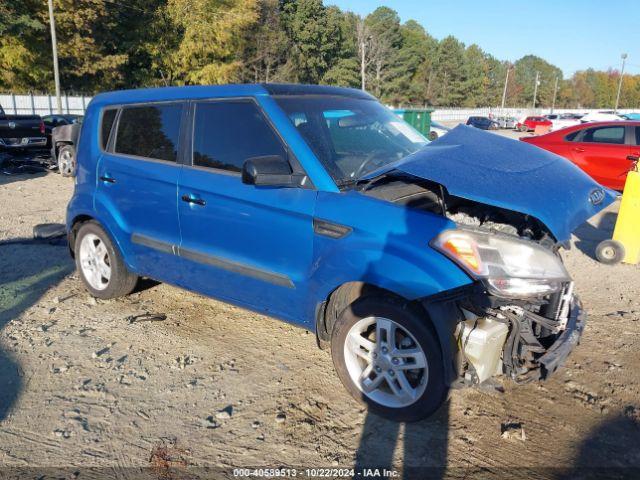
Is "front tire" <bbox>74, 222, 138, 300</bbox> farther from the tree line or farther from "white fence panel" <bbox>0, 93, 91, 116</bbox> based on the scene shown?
the tree line

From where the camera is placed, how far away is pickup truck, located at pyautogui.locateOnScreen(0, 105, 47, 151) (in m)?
14.0

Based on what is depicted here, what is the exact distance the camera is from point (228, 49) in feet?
131

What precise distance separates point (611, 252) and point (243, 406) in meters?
5.18

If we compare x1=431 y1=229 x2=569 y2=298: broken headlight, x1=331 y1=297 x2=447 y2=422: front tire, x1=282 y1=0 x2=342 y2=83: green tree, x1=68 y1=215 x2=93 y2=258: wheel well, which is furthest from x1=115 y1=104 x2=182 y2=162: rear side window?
x1=282 y1=0 x2=342 y2=83: green tree

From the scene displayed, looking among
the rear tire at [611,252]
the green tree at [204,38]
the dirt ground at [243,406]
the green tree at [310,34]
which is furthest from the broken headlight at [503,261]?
the green tree at [310,34]

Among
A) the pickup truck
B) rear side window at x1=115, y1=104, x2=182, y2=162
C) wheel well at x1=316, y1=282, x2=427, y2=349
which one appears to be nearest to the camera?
wheel well at x1=316, y1=282, x2=427, y2=349

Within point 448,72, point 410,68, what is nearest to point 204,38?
point 410,68

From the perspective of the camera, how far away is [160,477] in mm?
2730

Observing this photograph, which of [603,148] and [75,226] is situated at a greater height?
[603,148]

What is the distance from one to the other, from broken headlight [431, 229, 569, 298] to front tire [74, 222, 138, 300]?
10.1 feet

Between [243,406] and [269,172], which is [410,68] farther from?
[243,406]

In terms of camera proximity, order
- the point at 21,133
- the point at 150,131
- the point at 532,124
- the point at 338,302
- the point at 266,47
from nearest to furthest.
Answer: the point at 338,302, the point at 150,131, the point at 21,133, the point at 532,124, the point at 266,47

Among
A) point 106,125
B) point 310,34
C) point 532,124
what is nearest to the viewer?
point 106,125

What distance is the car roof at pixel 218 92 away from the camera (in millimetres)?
3807
